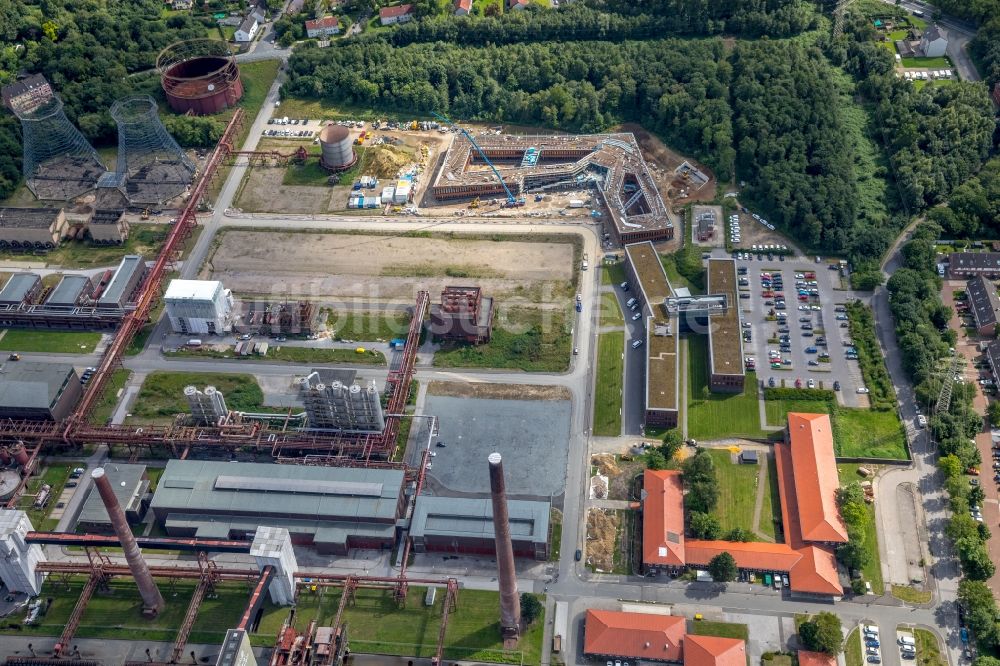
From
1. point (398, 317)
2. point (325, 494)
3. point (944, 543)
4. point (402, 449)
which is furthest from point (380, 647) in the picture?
point (944, 543)

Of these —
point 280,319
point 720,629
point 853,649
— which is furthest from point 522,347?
point 853,649

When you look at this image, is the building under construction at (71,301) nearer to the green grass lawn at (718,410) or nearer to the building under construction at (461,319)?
the building under construction at (461,319)

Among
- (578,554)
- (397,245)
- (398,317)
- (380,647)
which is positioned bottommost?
(380,647)

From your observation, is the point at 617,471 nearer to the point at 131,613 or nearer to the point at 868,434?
the point at 868,434

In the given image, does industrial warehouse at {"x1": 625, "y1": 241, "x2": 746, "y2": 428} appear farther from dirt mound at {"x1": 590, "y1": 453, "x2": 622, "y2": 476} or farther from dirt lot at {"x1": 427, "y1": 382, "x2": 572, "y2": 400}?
dirt lot at {"x1": 427, "y1": 382, "x2": 572, "y2": 400}

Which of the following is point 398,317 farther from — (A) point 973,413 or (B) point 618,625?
(A) point 973,413

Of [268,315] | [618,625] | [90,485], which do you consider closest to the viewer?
[618,625]

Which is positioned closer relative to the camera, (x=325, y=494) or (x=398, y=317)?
(x=325, y=494)
